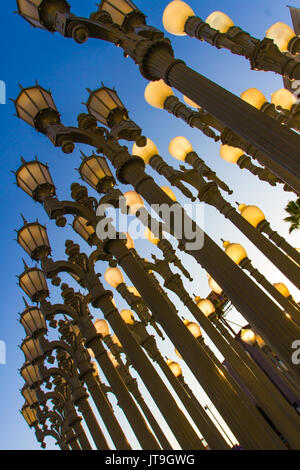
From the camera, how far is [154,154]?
34.3ft

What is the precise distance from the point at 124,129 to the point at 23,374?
1174 centimetres

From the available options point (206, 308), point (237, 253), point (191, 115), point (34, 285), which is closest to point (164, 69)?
point (191, 115)

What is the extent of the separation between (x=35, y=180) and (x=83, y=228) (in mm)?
1923

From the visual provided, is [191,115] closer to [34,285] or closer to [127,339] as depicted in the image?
[127,339]

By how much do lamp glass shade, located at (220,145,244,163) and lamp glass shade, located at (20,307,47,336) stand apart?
24.1ft

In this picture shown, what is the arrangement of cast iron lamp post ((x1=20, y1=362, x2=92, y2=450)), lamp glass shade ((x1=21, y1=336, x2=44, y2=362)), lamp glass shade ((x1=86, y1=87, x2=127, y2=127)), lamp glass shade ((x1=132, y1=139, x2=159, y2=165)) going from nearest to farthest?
lamp glass shade ((x1=86, y1=87, x2=127, y2=127)) < lamp glass shade ((x1=132, y1=139, x2=159, y2=165)) < lamp glass shade ((x1=21, y1=336, x2=44, y2=362)) < cast iron lamp post ((x1=20, y1=362, x2=92, y2=450))

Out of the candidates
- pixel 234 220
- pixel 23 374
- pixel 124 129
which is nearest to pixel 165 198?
pixel 124 129

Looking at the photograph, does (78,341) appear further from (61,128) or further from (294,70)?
(294,70)

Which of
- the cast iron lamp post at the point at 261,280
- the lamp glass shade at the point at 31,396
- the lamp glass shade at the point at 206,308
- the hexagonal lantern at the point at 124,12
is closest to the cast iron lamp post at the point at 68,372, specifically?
the lamp glass shade at the point at 31,396

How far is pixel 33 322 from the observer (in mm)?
10695

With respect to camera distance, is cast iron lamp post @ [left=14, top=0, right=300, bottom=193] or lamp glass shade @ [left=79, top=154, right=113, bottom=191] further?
lamp glass shade @ [left=79, top=154, right=113, bottom=191]

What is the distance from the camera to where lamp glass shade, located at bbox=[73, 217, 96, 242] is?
9180mm

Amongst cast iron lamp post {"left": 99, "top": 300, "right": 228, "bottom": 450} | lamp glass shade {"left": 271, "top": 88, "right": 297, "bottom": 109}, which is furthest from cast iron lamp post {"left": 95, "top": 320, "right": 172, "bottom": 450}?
lamp glass shade {"left": 271, "top": 88, "right": 297, "bottom": 109}

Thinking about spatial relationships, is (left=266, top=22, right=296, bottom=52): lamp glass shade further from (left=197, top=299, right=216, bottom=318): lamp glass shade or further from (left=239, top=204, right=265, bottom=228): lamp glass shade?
(left=197, top=299, right=216, bottom=318): lamp glass shade
